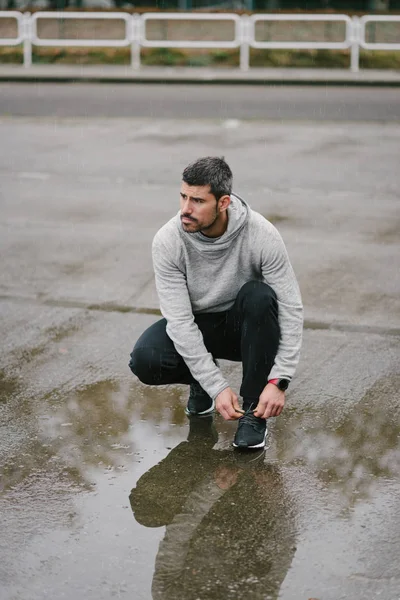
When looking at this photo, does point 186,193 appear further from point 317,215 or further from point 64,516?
point 317,215

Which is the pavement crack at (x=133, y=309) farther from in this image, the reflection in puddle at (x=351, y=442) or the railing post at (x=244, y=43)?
the railing post at (x=244, y=43)

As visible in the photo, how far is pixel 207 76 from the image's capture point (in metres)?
18.3

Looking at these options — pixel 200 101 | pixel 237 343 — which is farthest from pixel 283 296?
pixel 200 101

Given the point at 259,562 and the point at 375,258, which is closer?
the point at 259,562

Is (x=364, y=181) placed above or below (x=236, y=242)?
below

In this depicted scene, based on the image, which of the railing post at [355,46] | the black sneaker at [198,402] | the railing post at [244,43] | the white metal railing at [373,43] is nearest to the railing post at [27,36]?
the railing post at [244,43]

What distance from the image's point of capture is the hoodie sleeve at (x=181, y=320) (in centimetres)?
408

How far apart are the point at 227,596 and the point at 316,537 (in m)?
0.48

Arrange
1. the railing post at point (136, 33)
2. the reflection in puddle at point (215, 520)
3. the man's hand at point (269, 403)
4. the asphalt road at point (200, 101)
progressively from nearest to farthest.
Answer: the reflection in puddle at point (215, 520) < the man's hand at point (269, 403) < the asphalt road at point (200, 101) < the railing post at point (136, 33)

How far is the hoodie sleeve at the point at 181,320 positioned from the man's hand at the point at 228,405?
0.11 feet

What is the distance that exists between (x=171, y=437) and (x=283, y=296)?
0.78 m

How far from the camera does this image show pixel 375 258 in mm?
6902

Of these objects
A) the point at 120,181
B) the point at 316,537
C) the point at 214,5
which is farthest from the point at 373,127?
the point at 214,5

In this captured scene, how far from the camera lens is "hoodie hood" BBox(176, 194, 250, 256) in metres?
4.06
